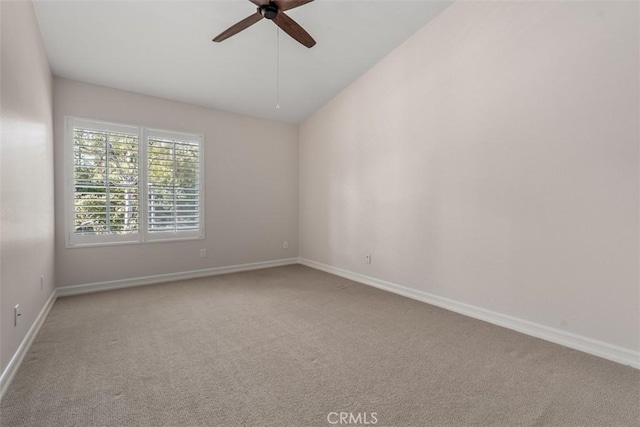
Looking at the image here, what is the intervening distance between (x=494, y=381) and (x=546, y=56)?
104 inches

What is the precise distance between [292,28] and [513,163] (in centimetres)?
235

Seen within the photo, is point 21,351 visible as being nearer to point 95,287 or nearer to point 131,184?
point 95,287

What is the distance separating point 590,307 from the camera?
241 cm

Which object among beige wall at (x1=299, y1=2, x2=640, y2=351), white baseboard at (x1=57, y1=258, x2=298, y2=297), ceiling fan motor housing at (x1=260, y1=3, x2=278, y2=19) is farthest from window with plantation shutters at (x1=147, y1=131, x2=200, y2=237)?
ceiling fan motor housing at (x1=260, y1=3, x2=278, y2=19)

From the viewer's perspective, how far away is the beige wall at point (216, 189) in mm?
3746

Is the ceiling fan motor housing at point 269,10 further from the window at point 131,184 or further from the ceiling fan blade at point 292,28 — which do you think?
the window at point 131,184

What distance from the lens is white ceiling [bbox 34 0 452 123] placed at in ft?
9.57

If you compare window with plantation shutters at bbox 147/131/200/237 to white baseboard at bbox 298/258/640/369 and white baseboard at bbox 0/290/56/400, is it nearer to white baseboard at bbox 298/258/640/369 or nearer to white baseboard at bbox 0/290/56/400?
white baseboard at bbox 0/290/56/400

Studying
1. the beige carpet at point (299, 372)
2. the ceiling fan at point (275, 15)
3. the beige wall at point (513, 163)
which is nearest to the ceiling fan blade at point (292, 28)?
the ceiling fan at point (275, 15)

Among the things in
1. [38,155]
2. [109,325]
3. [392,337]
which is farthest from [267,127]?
[392,337]

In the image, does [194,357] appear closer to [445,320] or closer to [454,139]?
[445,320]

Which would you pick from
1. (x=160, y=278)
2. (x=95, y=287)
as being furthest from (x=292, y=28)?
(x=95, y=287)

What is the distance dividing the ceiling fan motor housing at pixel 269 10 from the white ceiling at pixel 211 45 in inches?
26.2

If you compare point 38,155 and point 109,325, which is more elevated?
point 38,155
